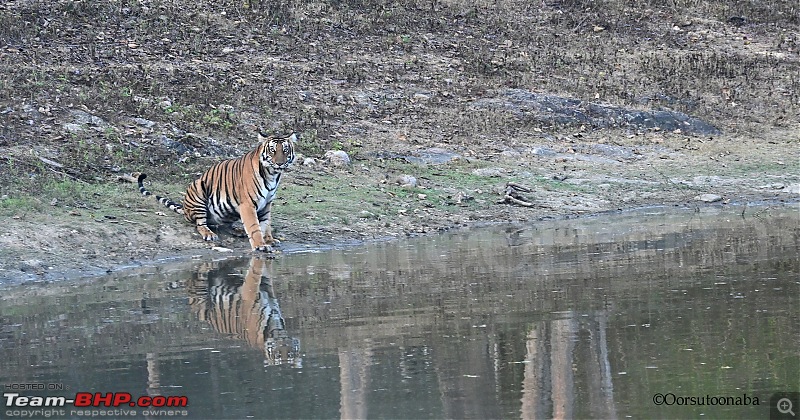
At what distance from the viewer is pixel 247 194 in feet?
41.0

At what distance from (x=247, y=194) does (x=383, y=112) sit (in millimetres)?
6154

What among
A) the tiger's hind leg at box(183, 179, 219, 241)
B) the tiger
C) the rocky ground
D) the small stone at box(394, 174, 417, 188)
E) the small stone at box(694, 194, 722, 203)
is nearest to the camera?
the tiger

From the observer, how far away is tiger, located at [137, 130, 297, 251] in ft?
40.9

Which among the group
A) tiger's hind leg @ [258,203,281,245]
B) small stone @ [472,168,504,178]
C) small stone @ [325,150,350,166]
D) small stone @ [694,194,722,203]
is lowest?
tiger's hind leg @ [258,203,281,245]

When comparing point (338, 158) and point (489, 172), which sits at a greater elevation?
point (338, 158)

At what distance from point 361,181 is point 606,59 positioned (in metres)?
8.42

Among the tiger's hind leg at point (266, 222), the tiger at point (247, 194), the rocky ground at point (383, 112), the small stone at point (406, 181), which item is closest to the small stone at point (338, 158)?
the rocky ground at point (383, 112)

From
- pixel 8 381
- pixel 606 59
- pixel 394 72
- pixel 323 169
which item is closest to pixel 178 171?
pixel 323 169

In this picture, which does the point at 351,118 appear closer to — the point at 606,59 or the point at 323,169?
the point at 323,169

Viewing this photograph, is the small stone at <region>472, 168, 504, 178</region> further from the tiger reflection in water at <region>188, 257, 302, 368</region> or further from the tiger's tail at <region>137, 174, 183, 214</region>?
the tiger reflection in water at <region>188, 257, 302, 368</region>

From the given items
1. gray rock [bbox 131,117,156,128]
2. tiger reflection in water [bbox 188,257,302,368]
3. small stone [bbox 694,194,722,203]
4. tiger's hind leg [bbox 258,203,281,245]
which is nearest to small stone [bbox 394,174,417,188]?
tiger's hind leg [bbox 258,203,281,245]

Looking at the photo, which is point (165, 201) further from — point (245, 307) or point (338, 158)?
point (245, 307)

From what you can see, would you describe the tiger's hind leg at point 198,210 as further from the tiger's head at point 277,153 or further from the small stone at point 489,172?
the small stone at point 489,172

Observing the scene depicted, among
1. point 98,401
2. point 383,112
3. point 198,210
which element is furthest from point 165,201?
point 98,401
